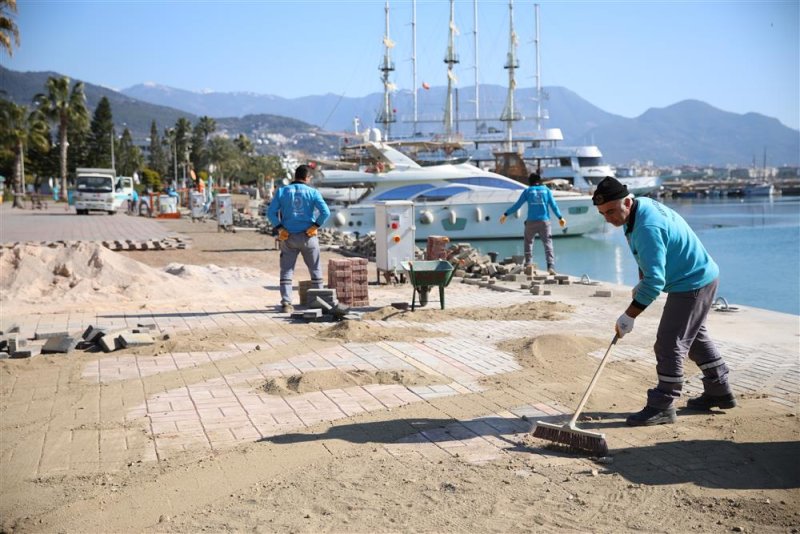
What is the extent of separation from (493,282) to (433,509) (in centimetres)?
1020

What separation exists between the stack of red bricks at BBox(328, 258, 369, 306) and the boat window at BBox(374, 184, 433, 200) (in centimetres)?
2378

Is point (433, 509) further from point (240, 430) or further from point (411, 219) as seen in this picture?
point (411, 219)

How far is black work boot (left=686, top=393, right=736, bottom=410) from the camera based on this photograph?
19.0 ft

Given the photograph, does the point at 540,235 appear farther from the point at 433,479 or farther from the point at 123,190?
the point at 123,190

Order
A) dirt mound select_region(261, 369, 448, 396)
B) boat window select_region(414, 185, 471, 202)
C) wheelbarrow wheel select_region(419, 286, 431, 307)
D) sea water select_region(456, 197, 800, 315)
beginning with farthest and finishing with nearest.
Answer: boat window select_region(414, 185, 471, 202), sea water select_region(456, 197, 800, 315), wheelbarrow wheel select_region(419, 286, 431, 307), dirt mound select_region(261, 369, 448, 396)

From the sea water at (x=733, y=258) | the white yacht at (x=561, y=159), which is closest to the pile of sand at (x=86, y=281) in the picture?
the sea water at (x=733, y=258)

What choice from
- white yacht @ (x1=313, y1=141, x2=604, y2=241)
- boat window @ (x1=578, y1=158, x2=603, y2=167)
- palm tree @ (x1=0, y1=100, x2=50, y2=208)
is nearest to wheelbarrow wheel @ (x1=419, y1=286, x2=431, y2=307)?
white yacht @ (x1=313, y1=141, x2=604, y2=241)

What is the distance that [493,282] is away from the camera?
14.1m

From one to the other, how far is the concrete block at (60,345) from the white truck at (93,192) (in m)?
37.5

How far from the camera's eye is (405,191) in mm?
35312

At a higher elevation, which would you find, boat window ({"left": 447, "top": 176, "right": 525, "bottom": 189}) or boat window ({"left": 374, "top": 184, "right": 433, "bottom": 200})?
boat window ({"left": 447, "top": 176, "right": 525, "bottom": 189})

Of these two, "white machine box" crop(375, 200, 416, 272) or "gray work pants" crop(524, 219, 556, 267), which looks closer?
"white machine box" crop(375, 200, 416, 272)

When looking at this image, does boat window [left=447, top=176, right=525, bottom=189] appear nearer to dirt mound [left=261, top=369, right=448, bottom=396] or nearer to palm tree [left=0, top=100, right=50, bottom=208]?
dirt mound [left=261, top=369, right=448, bottom=396]

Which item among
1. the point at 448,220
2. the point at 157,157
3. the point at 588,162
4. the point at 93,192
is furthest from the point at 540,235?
the point at 157,157
